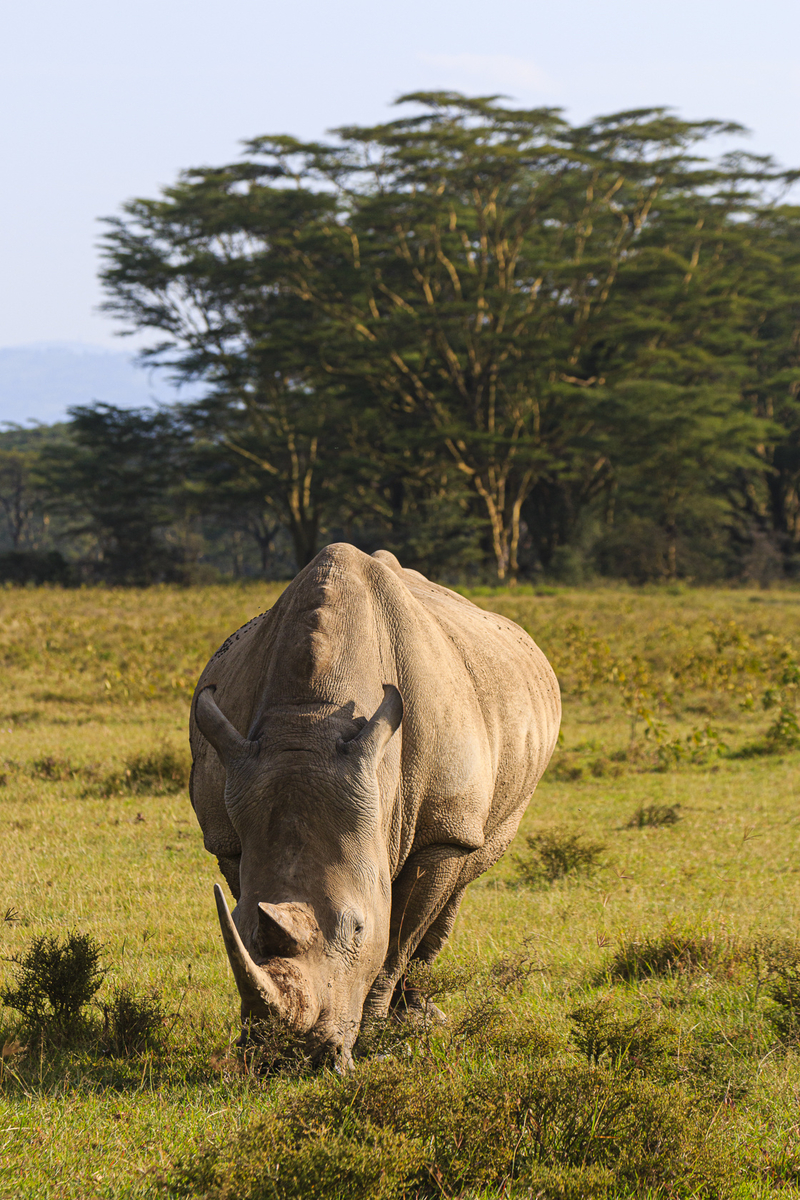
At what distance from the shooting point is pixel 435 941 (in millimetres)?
4273

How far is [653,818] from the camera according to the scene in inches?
322

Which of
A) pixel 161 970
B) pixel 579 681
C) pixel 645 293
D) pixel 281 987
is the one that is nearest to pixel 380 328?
pixel 645 293

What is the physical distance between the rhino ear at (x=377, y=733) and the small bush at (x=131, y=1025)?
1.68 meters

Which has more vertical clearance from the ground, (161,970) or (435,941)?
(435,941)

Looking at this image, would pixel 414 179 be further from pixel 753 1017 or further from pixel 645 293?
pixel 753 1017

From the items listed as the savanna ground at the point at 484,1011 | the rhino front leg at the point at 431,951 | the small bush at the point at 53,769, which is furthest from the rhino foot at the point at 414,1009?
the small bush at the point at 53,769

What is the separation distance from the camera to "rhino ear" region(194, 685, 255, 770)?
328cm

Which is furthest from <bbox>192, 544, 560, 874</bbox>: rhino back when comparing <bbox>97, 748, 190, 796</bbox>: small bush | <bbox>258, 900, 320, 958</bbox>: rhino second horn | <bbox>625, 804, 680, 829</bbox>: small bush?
<bbox>97, 748, 190, 796</bbox>: small bush

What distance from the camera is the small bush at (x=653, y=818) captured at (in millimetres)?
8148

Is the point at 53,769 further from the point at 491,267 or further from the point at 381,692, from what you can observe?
the point at 491,267

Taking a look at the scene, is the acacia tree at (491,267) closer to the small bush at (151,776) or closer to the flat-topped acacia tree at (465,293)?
the flat-topped acacia tree at (465,293)

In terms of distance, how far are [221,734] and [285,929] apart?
75cm

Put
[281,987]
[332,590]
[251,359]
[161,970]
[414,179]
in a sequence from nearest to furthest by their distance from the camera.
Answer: [281,987] < [332,590] < [161,970] < [414,179] < [251,359]

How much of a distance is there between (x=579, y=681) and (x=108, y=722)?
18.8 ft
